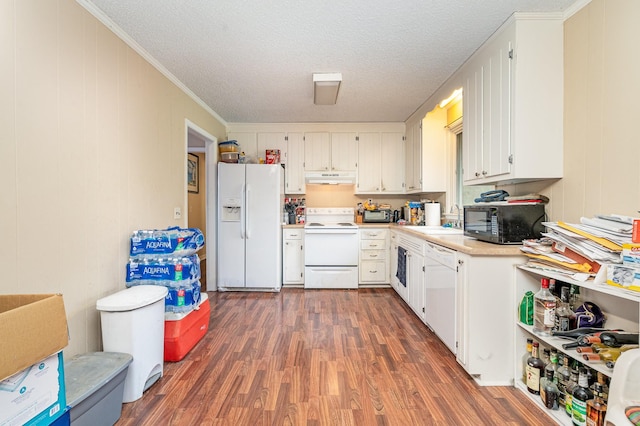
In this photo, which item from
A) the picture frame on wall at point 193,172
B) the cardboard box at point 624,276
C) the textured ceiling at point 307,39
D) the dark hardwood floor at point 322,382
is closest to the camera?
the cardboard box at point 624,276

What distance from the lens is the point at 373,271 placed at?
13.6ft

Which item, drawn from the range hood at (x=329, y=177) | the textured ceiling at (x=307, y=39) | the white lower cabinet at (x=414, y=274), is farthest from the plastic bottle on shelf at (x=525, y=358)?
the range hood at (x=329, y=177)

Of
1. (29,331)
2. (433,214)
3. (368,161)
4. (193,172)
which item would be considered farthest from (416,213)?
(193,172)

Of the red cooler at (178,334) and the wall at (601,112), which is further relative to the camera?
the red cooler at (178,334)

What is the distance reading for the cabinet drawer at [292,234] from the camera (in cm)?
414

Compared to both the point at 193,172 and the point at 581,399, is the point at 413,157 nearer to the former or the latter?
the point at 581,399

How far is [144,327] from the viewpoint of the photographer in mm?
1791

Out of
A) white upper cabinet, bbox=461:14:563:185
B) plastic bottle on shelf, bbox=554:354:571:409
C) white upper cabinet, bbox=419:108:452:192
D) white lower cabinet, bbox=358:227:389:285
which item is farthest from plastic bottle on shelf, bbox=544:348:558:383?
white lower cabinet, bbox=358:227:389:285

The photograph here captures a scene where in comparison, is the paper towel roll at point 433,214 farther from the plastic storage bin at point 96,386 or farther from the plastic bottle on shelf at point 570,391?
the plastic storage bin at point 96,386

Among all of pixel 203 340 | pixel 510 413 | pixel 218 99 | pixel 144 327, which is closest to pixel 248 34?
pixel 218 99

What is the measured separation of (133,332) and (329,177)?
321 cm

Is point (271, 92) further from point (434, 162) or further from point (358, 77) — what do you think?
point (434, 162)

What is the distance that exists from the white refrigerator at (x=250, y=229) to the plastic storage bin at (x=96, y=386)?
2265 millimetres

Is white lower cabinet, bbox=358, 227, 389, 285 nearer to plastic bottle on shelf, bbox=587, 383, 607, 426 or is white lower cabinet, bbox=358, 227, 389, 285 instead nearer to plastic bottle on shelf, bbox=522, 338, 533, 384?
plastic bottle on shelf, bbox=522, 338, 533, 384
